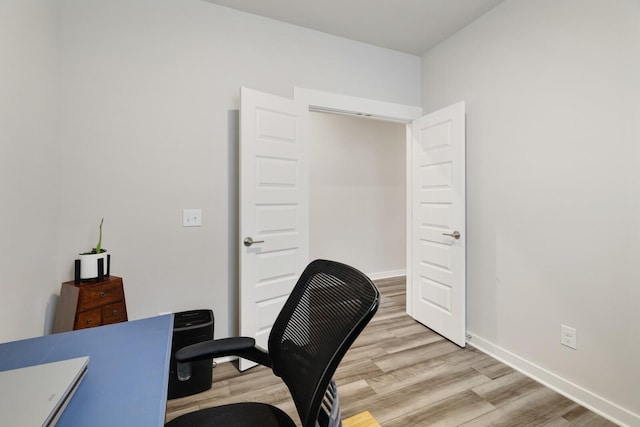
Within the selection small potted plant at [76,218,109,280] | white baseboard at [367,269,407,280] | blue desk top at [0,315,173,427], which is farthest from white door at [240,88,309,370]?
white baseboard at [367,269,407,280]

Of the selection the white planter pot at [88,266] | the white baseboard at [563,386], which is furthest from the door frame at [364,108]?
the white planter pot at [88,266]

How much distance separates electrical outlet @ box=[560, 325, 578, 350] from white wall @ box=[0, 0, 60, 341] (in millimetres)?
3026

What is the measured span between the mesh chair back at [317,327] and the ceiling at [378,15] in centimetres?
220

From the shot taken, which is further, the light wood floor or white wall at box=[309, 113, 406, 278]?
white wall at box=[309, 113, 406, 278]

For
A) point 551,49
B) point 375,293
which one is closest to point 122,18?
point 375,293

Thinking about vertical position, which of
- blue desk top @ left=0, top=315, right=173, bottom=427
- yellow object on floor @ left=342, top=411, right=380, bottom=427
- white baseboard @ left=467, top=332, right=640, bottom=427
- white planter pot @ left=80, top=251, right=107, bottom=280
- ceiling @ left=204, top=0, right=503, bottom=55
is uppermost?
ceiling @ left=204, top=0, right=503, bottom=55

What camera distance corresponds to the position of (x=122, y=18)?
74.9 inches

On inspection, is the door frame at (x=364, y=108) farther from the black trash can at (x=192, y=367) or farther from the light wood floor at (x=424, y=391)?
the black trash can at (x=192, y=367)

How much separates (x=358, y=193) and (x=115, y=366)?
12.5ft

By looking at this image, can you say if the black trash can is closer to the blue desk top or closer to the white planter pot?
the white planter pot

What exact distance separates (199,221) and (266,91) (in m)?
1.20

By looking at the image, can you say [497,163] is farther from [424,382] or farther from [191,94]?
[191,94]

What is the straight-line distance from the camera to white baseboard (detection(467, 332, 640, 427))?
153 cm

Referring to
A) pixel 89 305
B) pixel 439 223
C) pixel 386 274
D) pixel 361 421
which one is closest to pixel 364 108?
pixel 439 223
